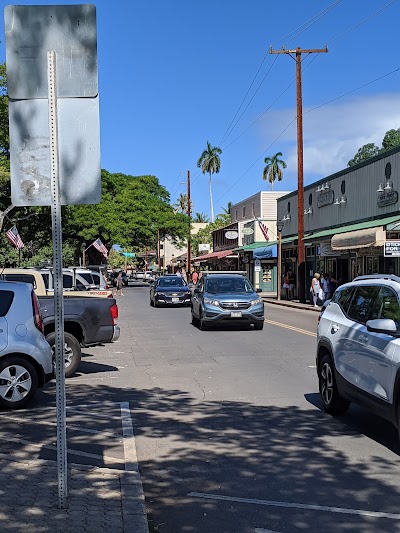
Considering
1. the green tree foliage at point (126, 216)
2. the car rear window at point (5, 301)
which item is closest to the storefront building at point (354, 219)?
the car rear window at point (5, 301)

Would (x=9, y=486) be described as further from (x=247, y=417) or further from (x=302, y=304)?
(x=302, y=304)

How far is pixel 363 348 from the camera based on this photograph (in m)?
6.98

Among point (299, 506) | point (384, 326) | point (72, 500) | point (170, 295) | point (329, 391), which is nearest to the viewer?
point (72, 500)

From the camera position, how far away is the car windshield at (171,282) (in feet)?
108

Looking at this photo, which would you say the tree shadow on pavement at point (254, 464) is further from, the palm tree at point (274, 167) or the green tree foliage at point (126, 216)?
the palm tree at point (274, 167)

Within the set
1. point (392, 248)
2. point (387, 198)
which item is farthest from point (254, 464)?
point (387, 198)

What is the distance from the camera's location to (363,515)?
4.88m

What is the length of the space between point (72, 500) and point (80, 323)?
21.5 feet

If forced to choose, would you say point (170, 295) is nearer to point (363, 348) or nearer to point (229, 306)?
point (229, 306)

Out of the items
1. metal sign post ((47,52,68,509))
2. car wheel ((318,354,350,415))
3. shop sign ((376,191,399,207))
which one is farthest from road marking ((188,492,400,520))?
shop sign ((376,191,399,207))

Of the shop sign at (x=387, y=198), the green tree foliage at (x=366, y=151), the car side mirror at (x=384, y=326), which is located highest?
the green tree foliage at (x=366, y=151)

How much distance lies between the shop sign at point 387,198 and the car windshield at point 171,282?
10.5m

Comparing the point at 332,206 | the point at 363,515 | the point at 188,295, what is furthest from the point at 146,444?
the point at 332,206

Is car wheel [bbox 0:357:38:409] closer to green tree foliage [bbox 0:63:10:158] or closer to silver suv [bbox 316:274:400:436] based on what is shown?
silver suv [bbox 316:274:400:436]
